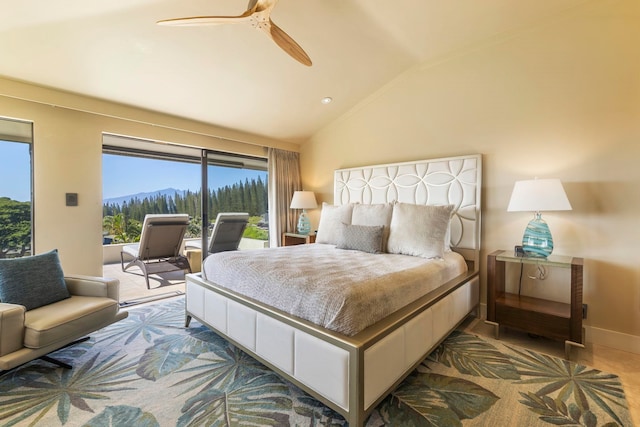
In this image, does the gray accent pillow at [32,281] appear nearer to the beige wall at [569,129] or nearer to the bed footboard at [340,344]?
the bed footboard at [340,344]

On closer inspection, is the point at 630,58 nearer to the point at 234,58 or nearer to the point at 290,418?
the point at 234,58

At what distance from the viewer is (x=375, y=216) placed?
332 centimetres

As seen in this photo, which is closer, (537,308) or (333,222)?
(537,308)

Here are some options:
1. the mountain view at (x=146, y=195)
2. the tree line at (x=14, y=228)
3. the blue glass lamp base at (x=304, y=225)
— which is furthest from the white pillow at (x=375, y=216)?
the mountain view at (x=146, y=195)

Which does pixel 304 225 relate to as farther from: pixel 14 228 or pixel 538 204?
pixel 14 228

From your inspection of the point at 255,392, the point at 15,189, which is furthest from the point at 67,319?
the point at 15,189

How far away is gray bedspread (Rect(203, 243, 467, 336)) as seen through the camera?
165cm

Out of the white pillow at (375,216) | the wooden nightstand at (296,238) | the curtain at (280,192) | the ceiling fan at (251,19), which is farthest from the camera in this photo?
the curtain at (280,192)

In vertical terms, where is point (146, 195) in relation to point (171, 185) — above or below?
below

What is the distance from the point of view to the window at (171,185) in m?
4.68

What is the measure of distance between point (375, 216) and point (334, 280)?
1.62 meters

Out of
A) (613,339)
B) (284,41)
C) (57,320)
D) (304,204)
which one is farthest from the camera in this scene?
(304,204)

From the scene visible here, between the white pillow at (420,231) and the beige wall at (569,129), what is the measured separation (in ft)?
2.47

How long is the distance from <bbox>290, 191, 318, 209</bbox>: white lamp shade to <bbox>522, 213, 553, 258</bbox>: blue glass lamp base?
9.81ft
